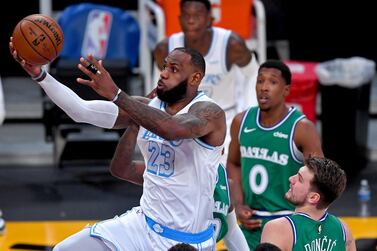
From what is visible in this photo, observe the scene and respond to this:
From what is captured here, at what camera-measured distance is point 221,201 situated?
22.2ft

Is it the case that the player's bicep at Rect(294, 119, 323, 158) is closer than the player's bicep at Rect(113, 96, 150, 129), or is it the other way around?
the player's bicep at Rect(113, 96, 150, 129)

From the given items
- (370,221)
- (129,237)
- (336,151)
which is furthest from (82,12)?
(129,237)

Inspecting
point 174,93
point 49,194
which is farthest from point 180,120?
point 49,194

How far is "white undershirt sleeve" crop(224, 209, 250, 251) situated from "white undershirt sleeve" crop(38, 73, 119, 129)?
1138 millimetres

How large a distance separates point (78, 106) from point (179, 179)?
66 centimetres

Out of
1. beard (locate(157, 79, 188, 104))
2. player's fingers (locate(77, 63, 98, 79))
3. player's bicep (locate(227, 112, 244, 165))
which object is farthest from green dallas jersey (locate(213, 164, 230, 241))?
player's fingers (locate(77, 63, 98, 79))

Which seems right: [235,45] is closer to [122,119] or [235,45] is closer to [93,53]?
[122,119]

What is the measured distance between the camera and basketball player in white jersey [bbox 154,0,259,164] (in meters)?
9.03

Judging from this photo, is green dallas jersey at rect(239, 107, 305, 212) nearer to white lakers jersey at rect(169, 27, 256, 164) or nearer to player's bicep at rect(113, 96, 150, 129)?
player's bicep at rect(113, 96, 150, 129)

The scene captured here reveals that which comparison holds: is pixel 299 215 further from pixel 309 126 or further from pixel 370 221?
pixel 370 221

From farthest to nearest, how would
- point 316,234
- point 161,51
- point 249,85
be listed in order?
1. point 161,51
2. point 249,85
3. point 316,234

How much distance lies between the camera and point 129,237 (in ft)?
20.1

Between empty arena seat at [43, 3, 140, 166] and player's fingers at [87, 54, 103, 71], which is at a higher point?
player's fingers at [87, 54, 103, 71]

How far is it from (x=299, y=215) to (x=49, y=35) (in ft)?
5.27
